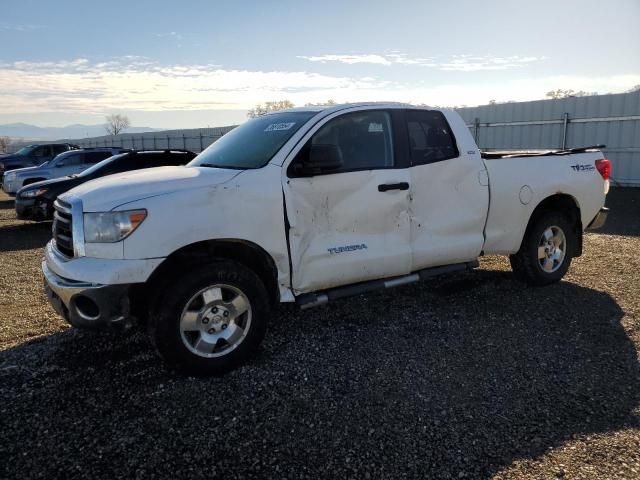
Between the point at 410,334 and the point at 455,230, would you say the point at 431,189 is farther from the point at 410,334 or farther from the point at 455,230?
the point at 410,334

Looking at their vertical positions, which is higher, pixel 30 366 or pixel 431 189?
pixel 431 189

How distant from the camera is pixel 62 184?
34.2 ft

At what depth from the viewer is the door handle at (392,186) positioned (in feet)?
14.0

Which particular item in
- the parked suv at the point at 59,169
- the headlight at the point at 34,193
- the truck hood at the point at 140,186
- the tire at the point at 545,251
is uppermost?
the truck hood at the point at 140,186

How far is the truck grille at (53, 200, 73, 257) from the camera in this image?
3.60m

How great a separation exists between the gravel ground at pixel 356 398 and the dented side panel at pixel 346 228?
0.62 metres

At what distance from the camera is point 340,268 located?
4125 millimetres

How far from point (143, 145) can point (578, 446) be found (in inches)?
1761

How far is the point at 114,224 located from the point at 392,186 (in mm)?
2255

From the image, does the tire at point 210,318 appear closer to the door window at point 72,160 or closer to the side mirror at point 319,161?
the side mirror at point 319,161

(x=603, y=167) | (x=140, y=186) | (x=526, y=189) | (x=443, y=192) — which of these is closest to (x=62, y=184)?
(x=140, y=186)

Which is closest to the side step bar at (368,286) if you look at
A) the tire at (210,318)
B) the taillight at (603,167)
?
the tire at (210,318)

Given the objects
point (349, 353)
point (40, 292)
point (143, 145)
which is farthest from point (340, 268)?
point (143, 145)

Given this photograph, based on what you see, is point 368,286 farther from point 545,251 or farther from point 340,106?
point 545,251
